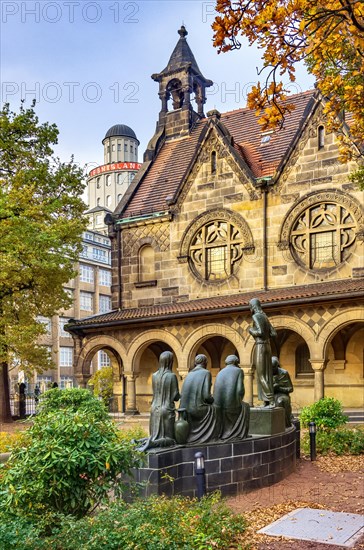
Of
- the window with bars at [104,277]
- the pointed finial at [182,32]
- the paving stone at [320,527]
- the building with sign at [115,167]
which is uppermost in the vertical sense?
the building with sign at [115,167]

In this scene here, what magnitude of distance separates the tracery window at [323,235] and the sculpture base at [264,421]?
12.3 meters

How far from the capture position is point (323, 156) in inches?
984

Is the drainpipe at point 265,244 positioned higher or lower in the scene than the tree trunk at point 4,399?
higher

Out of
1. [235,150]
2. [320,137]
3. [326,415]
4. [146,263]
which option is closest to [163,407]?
[326,415]

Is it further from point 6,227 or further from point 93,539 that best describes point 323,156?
point 93,539

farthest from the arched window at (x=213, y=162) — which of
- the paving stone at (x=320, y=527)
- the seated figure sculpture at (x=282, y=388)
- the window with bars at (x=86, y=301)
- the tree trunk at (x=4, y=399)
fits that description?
the window with bars at (x=86, y=301)

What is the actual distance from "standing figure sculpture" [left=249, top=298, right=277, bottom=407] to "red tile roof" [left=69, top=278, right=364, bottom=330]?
26.9 ft

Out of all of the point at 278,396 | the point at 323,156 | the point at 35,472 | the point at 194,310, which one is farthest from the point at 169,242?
the point at 35,472

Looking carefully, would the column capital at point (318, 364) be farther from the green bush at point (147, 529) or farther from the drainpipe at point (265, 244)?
the green bush at point (147, 529)

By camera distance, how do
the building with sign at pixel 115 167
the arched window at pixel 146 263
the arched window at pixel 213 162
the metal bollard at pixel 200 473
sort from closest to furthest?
the metal bollard at pixel 200 473, the arched window at pixel 213 162, the arched window at pixel 146 263, the building with sign at pixel 115 167

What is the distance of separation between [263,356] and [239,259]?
43.2 ft

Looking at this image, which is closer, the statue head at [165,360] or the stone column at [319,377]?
the statue head at [165,360]

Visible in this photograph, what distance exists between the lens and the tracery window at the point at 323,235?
946 inches

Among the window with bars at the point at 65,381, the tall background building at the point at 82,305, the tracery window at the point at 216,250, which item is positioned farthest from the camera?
the window with bars at the point at 65,381
